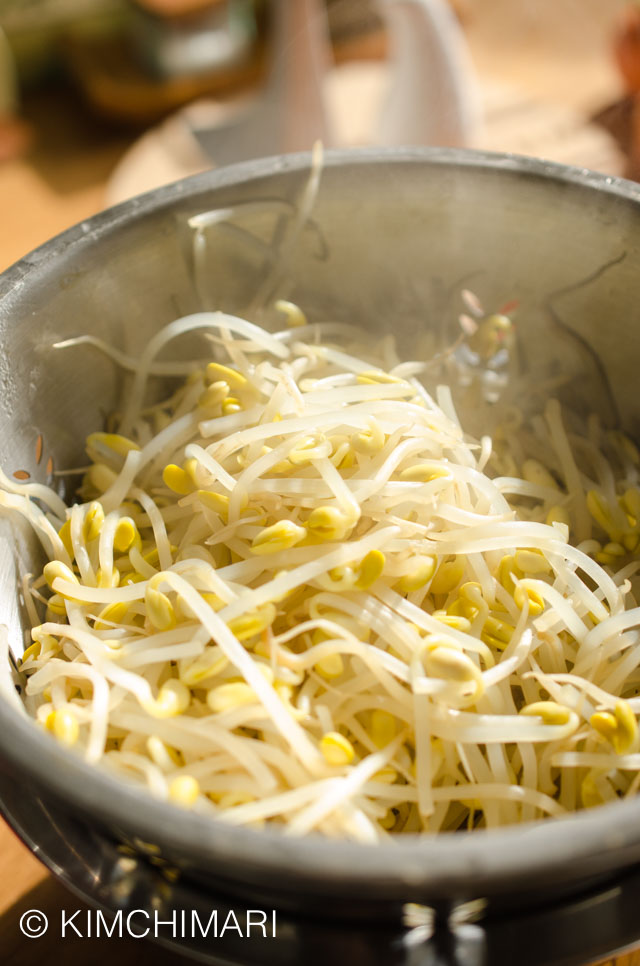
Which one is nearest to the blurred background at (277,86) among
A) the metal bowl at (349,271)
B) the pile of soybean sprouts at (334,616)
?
the metal bowl at (349,271)

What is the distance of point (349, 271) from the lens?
3.21ft

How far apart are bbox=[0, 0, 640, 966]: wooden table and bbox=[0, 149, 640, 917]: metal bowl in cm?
87

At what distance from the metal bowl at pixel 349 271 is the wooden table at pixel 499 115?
2.86 ft

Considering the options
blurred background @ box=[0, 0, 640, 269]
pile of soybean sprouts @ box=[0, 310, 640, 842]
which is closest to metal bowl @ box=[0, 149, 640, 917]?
pile of soybean sprouts @ box=[0, 310, 640, 842]

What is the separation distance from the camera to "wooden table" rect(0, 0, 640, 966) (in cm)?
178

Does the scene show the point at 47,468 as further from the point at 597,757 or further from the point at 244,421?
the point at 597,757

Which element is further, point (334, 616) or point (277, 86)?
point (277, 86)

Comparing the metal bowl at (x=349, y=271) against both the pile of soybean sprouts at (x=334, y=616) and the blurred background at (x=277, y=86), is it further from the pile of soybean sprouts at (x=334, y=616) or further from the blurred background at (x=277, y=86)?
the blurred background at (x=277, y=86)

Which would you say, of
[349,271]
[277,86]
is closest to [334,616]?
[349,271]

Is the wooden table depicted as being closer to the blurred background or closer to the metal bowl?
the blurred background

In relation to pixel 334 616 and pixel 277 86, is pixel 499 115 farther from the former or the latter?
pixel 334 616

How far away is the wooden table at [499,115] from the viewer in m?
1.78

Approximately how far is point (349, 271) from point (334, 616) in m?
0.46

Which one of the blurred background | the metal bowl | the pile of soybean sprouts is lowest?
the pile of soybean sprouts
